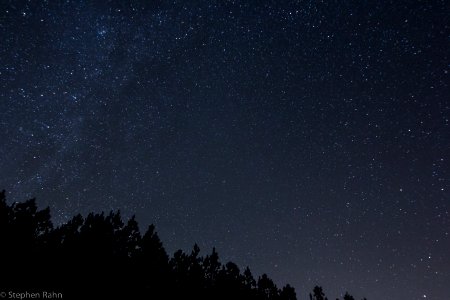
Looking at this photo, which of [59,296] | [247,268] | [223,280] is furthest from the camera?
[247,268]

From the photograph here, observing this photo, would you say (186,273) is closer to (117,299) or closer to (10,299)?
(117,299)

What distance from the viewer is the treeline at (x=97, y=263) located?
11625 mm

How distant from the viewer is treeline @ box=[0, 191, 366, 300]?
1162 cm

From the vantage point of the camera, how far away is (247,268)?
62.0 feet

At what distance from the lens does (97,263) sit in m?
12.4

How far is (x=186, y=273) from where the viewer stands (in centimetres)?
1549

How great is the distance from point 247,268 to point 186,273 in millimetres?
4921

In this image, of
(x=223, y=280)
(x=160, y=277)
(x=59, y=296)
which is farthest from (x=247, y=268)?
(x=59, y=296)

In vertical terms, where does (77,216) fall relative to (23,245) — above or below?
above

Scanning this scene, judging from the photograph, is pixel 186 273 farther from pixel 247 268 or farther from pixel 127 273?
pixel 247 268

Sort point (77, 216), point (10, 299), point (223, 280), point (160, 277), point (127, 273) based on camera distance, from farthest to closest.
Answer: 1. point (223, 280)
2. point (77, 216)
3. point (160, 277)
4. point (127, 273)
5. point (10, 299)

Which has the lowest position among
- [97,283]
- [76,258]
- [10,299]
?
[10,299]

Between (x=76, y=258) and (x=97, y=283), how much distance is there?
1321 millimetres

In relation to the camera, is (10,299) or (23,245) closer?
(10,299)
